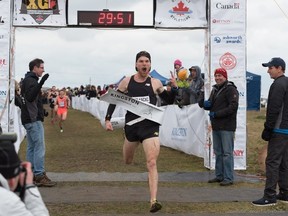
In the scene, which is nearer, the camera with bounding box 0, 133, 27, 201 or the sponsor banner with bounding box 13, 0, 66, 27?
the camera with bounding box 0, 133, 27, 201

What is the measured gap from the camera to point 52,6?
1170 cm

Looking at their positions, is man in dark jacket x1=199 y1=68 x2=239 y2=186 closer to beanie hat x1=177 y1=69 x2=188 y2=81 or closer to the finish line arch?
the finish line arch

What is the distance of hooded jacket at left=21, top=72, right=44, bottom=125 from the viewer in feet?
29.3

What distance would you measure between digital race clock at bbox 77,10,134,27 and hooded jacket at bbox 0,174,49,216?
355 inches

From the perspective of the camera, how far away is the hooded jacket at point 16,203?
2678 millimetres

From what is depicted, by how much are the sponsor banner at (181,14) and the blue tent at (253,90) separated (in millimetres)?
21405

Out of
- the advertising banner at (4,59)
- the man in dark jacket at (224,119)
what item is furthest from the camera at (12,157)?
the advertising banner at (4,59)

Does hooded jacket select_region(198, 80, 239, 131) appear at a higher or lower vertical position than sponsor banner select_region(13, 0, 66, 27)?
lower

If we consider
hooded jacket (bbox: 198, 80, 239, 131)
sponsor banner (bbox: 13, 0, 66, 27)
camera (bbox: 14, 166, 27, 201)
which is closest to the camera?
camera (bbox: 14, 166, 27, 201)

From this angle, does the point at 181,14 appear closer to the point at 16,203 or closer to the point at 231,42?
the point at 231,42

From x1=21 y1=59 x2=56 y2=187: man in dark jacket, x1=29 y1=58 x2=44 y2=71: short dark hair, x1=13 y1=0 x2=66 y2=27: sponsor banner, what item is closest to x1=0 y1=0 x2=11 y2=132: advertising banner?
x1=13 y1=0 x2=66 y2=27: sponsor banner

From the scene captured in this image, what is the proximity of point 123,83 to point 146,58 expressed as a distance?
1.80 feet

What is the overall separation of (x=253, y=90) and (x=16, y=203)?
1259 inches

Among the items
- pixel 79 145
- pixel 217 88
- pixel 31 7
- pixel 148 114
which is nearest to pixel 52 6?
pixel 31 7
